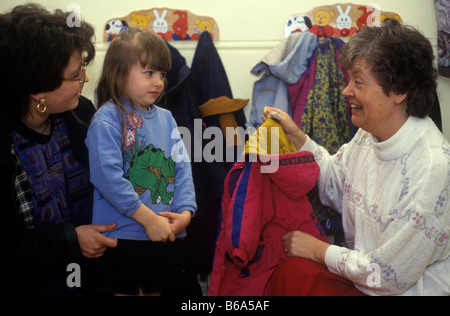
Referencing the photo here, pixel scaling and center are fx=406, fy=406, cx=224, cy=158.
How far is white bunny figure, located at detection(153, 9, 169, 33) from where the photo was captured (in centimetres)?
196

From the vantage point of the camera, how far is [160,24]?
6.45 feet

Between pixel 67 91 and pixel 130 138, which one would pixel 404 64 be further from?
pixel 67 91

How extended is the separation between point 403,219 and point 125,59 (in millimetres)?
980

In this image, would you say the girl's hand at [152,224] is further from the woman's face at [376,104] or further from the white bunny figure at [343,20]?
the white bunny figure at [343,20]

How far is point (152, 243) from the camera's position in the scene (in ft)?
4.26

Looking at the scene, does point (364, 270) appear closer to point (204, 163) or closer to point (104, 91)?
point (204, 163)

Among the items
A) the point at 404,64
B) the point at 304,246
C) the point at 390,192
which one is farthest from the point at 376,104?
the point at 304,246

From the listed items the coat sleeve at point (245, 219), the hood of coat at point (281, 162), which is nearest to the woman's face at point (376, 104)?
the hood of coat at point (281, 162)

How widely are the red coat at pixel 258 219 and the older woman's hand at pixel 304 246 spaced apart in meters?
0.04

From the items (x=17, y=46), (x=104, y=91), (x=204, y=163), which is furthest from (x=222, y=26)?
(x=17, y=46)

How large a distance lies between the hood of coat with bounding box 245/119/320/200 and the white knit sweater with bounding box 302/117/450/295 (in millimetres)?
180

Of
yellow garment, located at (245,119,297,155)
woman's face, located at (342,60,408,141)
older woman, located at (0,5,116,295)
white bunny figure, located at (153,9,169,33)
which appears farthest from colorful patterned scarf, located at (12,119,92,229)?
woman's face, located at (342,60,408,141)

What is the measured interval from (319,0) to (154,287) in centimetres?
159

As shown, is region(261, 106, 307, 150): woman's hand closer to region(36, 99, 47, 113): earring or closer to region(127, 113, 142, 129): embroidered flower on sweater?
region(127, 113, 142, 129): embroidered flower on sweater
